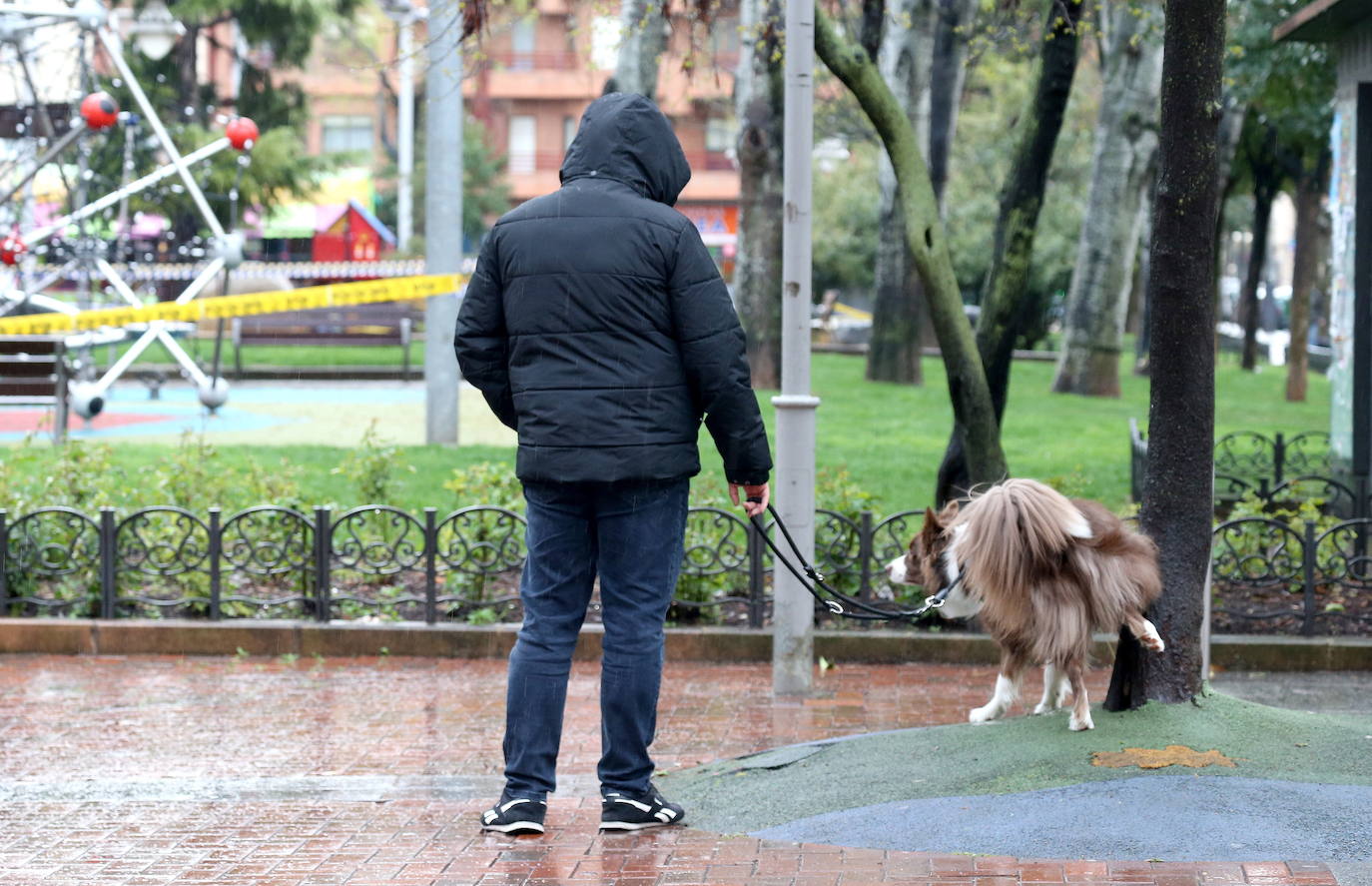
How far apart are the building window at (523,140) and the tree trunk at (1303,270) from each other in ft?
145

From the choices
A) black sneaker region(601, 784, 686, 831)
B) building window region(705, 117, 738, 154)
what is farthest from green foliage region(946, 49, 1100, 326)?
black sneaker region(601, 784, 686, 831)

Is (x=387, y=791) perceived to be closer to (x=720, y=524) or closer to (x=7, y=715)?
(x=7, y=715)

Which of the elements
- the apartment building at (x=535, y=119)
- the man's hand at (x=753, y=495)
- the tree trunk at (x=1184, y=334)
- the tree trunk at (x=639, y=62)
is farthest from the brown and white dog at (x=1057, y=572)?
the apartment building at (x=535, y=119)

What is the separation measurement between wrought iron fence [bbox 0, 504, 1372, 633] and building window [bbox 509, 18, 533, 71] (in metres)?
62.9

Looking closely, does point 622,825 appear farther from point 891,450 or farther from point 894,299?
point 894,299

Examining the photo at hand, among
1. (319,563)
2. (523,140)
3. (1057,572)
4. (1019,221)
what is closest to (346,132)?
(523,140)

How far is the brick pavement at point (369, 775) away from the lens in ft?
15.7

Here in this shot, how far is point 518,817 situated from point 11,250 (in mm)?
13417

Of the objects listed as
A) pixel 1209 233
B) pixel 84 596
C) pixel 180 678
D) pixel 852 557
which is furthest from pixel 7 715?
pixel 1209 233

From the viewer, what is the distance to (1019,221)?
32.2ft

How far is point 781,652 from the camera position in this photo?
300 inches

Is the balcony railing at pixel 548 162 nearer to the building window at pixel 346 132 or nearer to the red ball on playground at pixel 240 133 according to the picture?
the building window at pixel 346 132

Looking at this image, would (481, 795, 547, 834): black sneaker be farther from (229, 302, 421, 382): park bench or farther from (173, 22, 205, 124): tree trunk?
(173, 22, 205, 124): tree trunk

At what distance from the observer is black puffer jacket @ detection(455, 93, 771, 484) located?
197 inches
